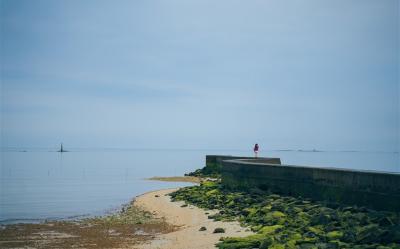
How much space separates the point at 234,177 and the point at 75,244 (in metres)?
10.1

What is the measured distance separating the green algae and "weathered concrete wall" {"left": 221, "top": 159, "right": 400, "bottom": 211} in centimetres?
50

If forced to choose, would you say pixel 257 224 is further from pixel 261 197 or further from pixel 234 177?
pixel 234 177

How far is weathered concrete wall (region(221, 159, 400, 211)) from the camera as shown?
12.1 metres

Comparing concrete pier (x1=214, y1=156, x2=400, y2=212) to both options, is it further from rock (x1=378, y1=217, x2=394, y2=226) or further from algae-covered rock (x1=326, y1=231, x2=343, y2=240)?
algae-covered rock (x1=326, y1=231, x2=343, y2=240)

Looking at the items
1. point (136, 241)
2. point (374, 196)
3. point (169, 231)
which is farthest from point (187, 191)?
point (374, 196)

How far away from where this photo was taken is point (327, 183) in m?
14.7

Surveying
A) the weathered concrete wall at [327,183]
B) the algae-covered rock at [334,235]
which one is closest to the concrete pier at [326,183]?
the weathered concrete wall at [327,183]

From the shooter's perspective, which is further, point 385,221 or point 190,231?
point 190,231

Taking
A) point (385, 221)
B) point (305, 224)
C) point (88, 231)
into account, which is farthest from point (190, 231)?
point (385, 221)

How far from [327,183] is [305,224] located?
3.75m

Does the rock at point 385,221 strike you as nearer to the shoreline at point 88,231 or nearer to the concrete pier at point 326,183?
the concrete pier at point 326,183

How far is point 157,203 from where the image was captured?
2192cm

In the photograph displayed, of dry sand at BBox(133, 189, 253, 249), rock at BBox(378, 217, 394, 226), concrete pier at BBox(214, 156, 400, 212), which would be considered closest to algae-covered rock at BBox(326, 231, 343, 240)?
rock at BBox(378, 217, 394, 226)

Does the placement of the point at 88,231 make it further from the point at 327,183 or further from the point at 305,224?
the point at 327,183
